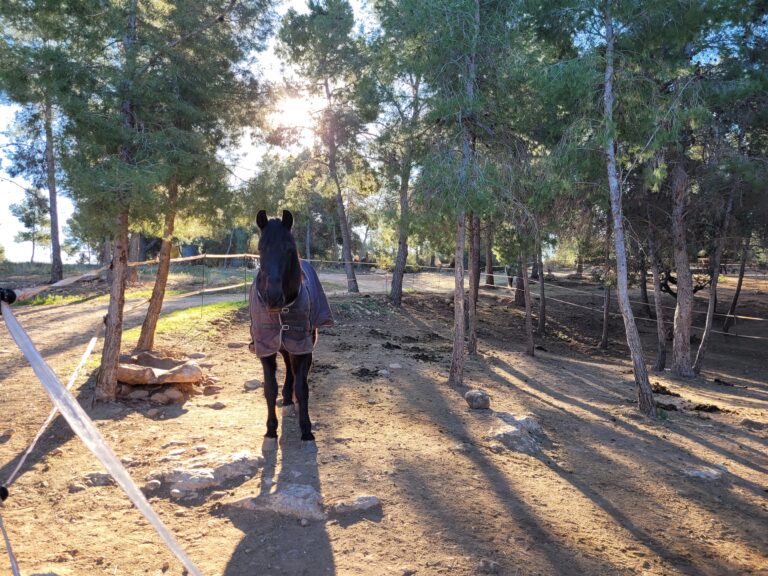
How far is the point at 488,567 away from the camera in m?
2.95

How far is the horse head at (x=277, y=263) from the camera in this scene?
12.8 ft

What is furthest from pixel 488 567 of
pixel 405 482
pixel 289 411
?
pixel 289 411

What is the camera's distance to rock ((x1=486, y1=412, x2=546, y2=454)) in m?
5.26

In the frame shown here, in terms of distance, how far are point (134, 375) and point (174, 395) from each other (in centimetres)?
54

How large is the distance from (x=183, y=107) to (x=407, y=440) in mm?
4800

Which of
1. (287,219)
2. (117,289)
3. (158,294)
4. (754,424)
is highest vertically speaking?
(287,219)

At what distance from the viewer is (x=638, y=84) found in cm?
757

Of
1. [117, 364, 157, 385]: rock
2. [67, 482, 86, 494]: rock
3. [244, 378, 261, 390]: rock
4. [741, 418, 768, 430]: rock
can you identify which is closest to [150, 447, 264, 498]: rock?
[67, 482, 86, 494]: rock

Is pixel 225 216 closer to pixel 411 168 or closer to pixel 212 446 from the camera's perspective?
pixel 411 168

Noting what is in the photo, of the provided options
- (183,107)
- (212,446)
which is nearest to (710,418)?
(212,446)

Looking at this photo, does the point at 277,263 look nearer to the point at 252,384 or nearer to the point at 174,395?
the point at 174,395

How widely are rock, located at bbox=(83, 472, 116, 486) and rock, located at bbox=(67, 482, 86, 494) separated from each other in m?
0.06

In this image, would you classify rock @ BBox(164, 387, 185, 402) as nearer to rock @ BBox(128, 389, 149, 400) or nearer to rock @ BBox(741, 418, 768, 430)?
rock @ BBox(128, 389, 149, 400)

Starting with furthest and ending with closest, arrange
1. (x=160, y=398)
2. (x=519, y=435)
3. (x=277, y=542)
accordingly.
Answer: (x=160, y=398), (x=519, y=435), (x=277, y=542)
